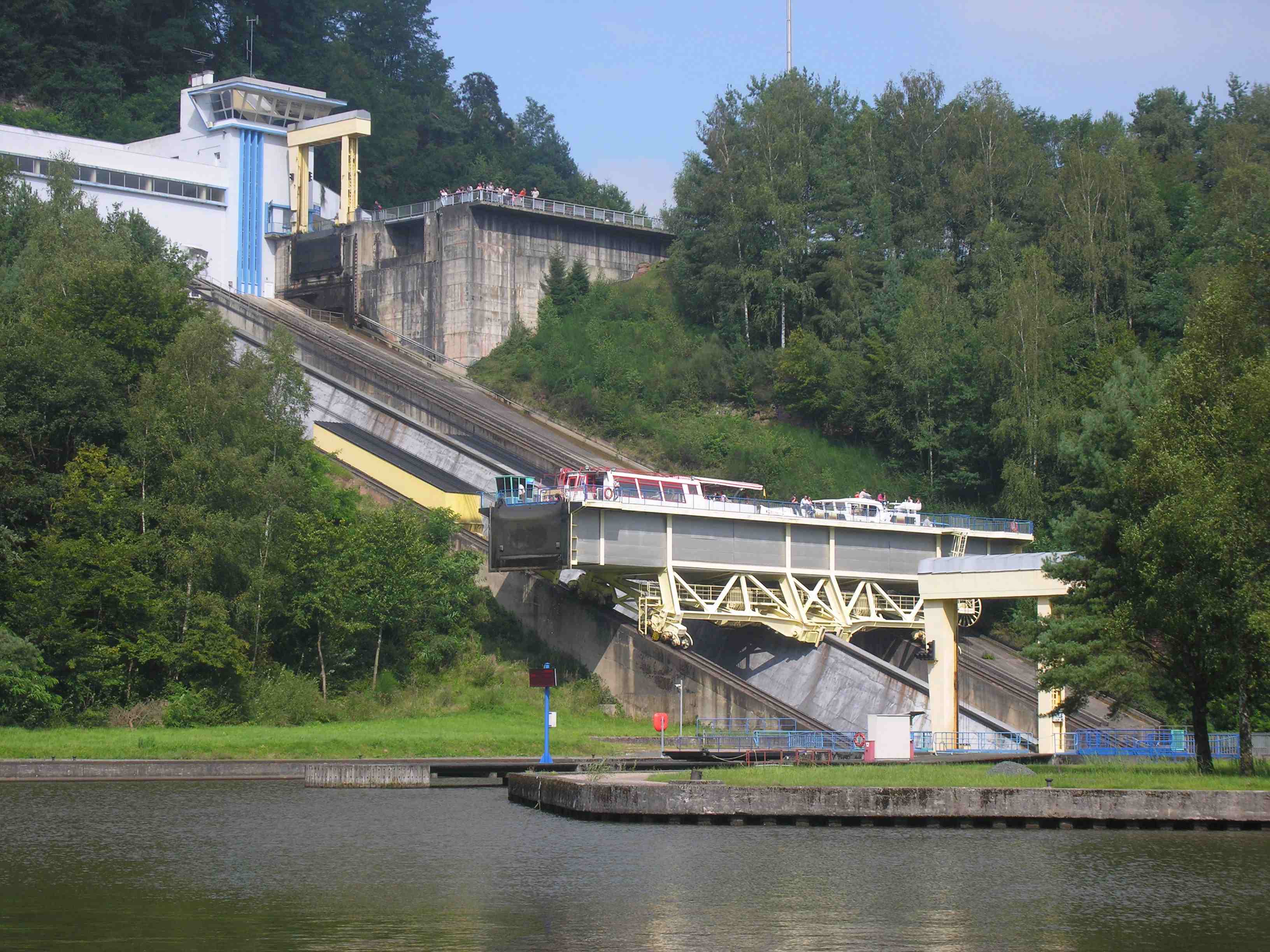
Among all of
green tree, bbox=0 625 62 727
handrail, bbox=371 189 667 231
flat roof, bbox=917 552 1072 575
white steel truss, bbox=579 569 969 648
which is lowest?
green tree, bbox=0 625 62 727

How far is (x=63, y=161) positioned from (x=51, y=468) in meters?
30.6

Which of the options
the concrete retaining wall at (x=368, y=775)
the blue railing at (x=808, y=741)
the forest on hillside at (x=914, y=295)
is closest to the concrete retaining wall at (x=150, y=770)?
the concrete retaining wall at (x=368, y=775)

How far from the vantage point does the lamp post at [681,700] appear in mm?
49906

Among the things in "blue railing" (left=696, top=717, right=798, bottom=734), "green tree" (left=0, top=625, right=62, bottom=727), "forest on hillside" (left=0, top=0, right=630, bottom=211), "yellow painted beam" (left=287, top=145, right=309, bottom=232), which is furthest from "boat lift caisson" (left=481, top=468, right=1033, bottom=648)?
"forest on hillside" (left=0, top=0, right=630, bottom=211)

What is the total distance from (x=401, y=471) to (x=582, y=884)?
140ft

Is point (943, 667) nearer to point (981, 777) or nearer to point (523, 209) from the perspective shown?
point (981, 777)

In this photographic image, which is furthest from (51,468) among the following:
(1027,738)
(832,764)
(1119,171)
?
(1119,171)

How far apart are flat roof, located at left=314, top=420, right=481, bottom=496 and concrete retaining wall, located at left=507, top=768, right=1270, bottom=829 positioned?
1281 inches

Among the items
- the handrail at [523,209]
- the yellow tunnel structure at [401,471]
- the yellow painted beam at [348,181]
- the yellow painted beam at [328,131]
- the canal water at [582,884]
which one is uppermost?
the yellow painted beam at [328,131]

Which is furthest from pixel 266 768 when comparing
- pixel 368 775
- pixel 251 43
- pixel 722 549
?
pixel 251 43

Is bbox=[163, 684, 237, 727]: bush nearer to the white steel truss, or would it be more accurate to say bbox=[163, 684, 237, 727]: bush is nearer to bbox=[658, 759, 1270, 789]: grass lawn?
the white steel truss

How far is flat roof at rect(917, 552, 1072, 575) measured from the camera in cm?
5038

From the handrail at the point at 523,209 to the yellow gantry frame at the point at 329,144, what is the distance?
2001 mm

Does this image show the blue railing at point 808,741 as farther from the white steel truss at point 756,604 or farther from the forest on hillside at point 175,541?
the forest on hillside at point 175,541
